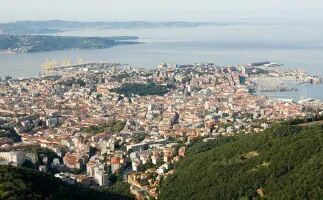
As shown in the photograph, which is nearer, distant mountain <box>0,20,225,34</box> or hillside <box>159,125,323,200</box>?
hillside <box>159,125,323,200</box>

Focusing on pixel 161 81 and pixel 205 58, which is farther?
pixel 205 58

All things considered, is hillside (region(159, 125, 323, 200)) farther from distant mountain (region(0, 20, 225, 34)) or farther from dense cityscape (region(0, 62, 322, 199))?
distant mountain (region(0, 20, 225, 34))

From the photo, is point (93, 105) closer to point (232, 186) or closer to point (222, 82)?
point (222, 82)

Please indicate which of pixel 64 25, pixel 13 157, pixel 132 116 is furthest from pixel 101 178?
pixel 64 25

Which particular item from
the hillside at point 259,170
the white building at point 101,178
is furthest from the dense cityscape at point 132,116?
the hillside at point 259,170

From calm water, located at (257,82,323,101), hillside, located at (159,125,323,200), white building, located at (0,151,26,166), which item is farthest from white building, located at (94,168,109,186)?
calm water, located at (257,82,323,101)

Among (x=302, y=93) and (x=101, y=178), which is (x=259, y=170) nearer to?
(x=101, y=178)

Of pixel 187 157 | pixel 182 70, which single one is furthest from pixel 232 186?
pixel 182 70
